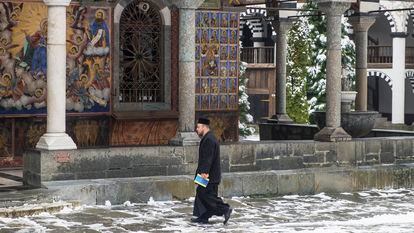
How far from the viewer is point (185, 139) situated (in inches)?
589

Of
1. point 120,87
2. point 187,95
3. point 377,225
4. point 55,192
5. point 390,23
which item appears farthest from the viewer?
point 390,23

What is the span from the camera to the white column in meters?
42.4

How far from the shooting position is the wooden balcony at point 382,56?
4281 cm

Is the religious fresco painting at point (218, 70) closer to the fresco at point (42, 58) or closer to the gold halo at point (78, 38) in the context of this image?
the fresco at point (42, 58)

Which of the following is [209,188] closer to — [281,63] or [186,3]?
[186,3]

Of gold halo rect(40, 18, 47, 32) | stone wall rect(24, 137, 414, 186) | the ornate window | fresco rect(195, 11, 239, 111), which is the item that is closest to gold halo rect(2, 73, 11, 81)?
gold halo rect(40, 18, 47, 32)

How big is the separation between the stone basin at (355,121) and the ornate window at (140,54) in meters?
3.27

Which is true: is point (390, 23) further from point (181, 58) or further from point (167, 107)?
point (181, 58)

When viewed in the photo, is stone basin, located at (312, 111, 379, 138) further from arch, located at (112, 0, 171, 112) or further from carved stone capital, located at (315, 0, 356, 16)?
arch, located at (112, 0, 171, 112)

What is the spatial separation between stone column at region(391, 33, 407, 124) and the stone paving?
91.9 ft

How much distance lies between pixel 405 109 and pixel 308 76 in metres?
13.7

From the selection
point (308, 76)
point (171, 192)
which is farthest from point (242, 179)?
point (308, 76)

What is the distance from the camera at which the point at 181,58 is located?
15.1 m

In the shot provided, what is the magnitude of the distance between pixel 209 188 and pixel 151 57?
664cm
